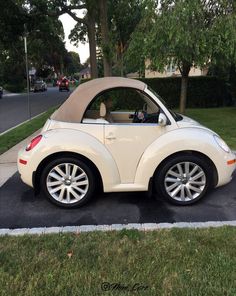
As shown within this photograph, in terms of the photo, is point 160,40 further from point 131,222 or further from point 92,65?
point 92,65

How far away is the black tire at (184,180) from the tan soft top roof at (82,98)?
43.3 inches

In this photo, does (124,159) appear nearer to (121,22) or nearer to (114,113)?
(114,113)

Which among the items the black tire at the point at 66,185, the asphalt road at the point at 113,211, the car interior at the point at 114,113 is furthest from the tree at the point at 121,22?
the black tire at the point at 66,185

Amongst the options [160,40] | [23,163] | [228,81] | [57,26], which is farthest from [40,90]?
[23,163]

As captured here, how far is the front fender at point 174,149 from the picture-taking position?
4.54m

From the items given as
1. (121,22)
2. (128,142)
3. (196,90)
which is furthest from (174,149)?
(121,22)

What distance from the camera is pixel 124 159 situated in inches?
181

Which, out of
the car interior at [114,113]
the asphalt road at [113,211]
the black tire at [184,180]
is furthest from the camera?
the car interior at [114,113]

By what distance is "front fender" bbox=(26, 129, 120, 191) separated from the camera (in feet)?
14.7

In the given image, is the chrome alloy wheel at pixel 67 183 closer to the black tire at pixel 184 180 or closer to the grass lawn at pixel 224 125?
the black tire at pixel 184 180

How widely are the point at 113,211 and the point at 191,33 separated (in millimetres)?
6263

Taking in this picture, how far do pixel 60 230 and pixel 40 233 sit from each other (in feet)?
0.71

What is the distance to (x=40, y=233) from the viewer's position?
382 centimetres

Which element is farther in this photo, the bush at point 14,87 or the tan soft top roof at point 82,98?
the bush at point 14,87
